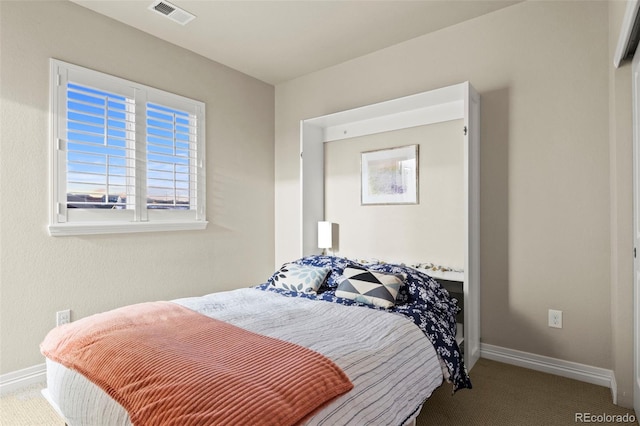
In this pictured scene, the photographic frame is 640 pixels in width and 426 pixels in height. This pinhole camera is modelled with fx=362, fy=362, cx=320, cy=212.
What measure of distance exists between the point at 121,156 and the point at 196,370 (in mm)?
2212

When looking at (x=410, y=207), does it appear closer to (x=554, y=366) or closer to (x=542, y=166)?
(x=542, y=166)

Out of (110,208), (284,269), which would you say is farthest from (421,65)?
(110,208)

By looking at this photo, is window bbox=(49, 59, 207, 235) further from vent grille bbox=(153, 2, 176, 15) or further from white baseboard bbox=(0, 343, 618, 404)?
white baseboard bbox=(0, 343, 618, 404)

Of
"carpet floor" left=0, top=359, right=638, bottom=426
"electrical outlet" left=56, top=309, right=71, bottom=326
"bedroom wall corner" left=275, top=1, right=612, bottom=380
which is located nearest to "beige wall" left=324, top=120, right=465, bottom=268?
"bedroom wall corner" left=275, top=1, right=612, bottom=380

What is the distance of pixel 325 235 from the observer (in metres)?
3.63

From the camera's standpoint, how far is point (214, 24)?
2.96 meters

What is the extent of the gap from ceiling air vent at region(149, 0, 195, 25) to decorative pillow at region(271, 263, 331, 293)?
2.13 m

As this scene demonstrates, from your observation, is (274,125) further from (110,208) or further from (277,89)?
(110,208)

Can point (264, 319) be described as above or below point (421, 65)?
below

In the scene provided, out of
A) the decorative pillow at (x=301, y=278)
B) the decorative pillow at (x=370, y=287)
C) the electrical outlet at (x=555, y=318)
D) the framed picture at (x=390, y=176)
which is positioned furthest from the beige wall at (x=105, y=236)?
the electrical outlet at (x=555, y=318)

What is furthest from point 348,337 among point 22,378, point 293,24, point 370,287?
point 293,24

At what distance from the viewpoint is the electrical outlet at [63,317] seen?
102 inches

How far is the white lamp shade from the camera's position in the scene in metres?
3.61

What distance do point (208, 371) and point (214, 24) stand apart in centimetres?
272
